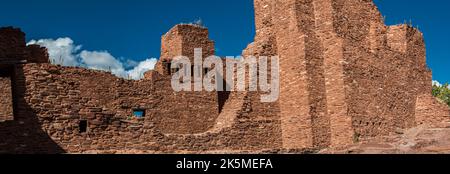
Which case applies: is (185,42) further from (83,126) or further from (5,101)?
(83,126)

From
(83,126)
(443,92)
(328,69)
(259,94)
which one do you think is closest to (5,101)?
(83,126)

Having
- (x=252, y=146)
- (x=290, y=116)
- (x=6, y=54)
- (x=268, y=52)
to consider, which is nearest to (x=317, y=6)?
(x=268, y=52)

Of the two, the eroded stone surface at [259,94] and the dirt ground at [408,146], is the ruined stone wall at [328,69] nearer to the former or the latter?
the eroded stone surface at [259,94]

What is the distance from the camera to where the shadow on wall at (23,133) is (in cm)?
1513

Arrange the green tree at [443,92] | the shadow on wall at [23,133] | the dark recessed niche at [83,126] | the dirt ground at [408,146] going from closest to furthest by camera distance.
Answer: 1. the dirt ground at [408,146]
2. the shadow on wall at [23,133]
3. the dark recessed niche at [83,126]
4. the green tree at [443,92]

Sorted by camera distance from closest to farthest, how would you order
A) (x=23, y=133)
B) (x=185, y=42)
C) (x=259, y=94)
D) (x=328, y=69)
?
1. (x=23, y=133)
2. (x=328, y=69)
3. (x=259, y=94)
4. (x=185, y=42)

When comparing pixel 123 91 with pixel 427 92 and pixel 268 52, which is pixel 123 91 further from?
pixel 427 92

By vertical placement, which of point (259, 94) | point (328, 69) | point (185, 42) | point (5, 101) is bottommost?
point (259, 94)

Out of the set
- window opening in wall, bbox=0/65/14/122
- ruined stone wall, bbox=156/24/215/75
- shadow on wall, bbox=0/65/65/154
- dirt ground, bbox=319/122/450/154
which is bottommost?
dirt ground, bbox=319/122/450/154

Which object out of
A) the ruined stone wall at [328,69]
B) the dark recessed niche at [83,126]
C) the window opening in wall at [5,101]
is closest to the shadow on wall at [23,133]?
the dark recessed niche at [83,126]

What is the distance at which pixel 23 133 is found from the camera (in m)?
15.4

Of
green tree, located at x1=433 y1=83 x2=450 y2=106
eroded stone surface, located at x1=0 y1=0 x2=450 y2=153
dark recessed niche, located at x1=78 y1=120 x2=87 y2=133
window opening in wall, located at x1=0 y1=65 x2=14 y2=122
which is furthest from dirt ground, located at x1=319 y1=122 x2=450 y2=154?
green tree, located at x1=433 y1=83 x2=450 y2=106

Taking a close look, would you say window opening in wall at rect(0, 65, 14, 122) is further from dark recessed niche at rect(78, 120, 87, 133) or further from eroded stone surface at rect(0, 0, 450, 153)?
dark recessed niche at rect(78, 120, 87, 133)

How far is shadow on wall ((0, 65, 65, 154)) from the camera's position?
49.6 feet
